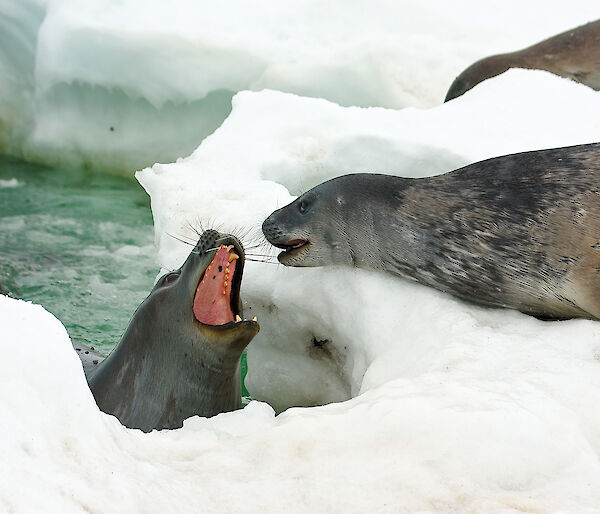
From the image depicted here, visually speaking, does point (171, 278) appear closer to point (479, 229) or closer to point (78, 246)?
point (479, 229)

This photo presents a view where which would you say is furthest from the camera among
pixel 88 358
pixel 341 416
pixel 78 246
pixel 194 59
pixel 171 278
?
pixel 194 59

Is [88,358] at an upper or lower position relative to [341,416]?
lower

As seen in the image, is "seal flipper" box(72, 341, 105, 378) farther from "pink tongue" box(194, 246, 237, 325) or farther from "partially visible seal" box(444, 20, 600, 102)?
"partially visible seal" box(444, 20, 600, 102)

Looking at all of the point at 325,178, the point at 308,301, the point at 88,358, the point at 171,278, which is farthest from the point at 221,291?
the point at 325,178

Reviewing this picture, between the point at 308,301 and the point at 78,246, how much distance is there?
292cm

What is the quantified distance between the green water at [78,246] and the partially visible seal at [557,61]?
2.51 meters

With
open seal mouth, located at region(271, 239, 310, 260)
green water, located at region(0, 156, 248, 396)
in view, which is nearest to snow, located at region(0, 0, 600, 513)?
open seal mouth, located at region(271, 239, 310, 260)

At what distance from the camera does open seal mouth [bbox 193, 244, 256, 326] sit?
9.41 ft

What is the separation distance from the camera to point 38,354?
59.6 inches

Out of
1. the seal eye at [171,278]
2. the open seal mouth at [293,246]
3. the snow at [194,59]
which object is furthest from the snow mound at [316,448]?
the snow at [194,59]

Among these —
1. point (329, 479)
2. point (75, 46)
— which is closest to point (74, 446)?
point (329, 479)

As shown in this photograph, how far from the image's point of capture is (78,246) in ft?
18.8

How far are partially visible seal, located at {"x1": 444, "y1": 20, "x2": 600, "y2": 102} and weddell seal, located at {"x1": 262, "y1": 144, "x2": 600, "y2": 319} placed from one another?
9.95ft

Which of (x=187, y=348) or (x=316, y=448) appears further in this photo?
(x=187, y=348)
